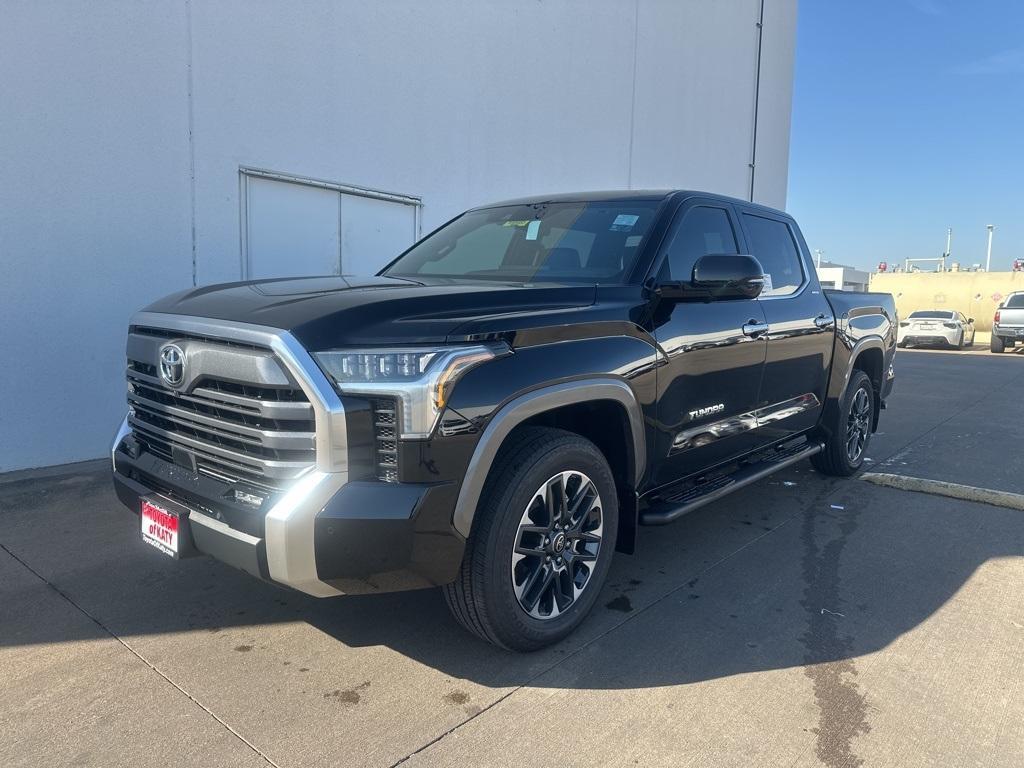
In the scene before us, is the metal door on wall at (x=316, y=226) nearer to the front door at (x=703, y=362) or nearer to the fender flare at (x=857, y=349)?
the front door at (x=703, y=362)

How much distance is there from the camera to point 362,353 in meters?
2.38

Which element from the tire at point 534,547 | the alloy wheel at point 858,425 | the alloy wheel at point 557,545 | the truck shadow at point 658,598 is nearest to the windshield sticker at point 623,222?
the tire at point 534,547

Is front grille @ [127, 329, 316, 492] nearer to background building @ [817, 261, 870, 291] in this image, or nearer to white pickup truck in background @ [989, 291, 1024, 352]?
white pickup truck in background @ [989, 291, 1024, 352]

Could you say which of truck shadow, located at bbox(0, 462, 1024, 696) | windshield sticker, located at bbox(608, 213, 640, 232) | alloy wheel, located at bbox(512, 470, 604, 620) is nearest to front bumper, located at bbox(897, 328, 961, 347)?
truck shadow, located at bbox(0, 462, 1024, 696)

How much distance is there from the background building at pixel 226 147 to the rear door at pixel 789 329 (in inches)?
170

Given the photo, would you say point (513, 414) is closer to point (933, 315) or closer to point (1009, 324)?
point (1009, 324)

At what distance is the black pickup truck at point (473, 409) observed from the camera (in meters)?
2.37

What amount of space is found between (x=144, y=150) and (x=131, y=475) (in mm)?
3712

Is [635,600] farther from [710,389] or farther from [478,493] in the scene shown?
[478,493]

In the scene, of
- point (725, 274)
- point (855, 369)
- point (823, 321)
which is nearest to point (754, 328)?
point (725, 274)

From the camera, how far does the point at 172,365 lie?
2.76 metres

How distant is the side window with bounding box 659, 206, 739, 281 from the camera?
11.8 feet

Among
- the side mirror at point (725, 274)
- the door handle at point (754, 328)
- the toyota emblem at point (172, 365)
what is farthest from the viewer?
the door handle at point (754, 328)

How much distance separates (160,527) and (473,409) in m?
1.30
